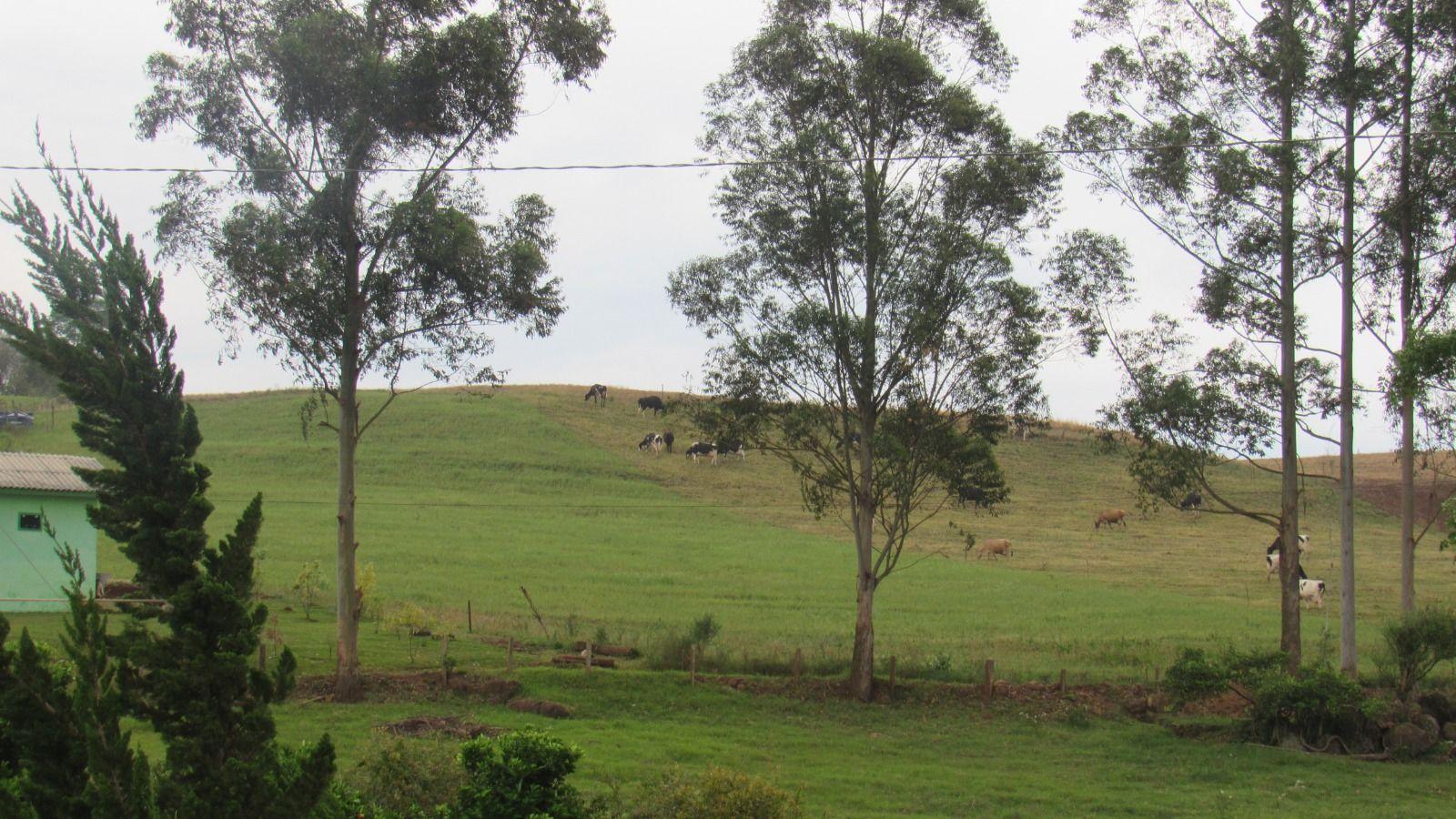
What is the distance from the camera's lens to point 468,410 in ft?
282

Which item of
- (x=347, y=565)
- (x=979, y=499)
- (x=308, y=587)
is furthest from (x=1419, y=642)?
(x=308, y=587)

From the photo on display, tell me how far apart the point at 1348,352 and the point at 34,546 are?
33.0m

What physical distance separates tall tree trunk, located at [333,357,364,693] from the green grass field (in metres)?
1.00

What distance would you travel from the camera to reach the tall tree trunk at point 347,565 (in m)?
21.2

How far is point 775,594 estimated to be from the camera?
39.6 meters

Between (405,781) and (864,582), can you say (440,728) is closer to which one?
(405,781)

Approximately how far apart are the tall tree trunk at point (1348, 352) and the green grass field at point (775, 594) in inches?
111

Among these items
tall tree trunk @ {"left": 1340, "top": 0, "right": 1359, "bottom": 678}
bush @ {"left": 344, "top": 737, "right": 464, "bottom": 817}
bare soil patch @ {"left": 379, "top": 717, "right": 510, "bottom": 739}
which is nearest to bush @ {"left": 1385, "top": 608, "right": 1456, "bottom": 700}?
tall tree trunk @ {"left": 1340, "top": 0, "right": 1359, "bottom": 678}

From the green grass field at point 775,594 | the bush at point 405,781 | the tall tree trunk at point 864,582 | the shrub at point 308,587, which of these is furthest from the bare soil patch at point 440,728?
the shrub at point 308,587

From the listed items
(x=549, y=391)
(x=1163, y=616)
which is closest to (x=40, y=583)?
(x=1163, y=616)

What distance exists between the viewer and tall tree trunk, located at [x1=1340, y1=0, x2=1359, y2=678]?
82.1 ft

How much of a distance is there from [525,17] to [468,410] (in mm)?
64459

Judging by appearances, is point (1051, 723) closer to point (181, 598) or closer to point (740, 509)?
point (181, 598)

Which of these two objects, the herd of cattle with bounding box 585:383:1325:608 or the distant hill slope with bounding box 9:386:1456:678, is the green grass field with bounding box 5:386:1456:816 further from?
the herd of cattle with bounding box 585:383:1325:608
